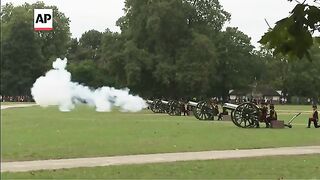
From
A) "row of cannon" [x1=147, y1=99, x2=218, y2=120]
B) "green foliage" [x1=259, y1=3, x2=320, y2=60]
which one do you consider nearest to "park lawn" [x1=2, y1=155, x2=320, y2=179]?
"green foliage" [x1=259, y1=3, x2=320, y2=60]

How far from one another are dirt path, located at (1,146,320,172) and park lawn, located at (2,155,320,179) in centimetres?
62

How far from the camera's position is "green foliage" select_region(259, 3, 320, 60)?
13.4 feet

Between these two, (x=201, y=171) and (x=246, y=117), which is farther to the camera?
(x=246, y=117)

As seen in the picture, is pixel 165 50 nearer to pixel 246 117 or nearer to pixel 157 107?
pixel 157 107

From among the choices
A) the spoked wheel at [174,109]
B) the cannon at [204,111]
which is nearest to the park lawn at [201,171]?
the cannon at [204,111]

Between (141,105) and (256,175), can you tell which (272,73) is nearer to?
(141,105)

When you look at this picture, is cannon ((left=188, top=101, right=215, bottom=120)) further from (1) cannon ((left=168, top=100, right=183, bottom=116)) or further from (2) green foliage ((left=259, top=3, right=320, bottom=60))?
(2) green foliage ((left=259, top=3, right=320, bottom=60))

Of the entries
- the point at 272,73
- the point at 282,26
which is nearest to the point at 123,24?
the point at 272,73

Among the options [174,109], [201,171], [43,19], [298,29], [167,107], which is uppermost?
[43,19]

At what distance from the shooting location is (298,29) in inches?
162

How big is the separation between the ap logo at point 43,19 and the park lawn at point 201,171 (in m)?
5.25

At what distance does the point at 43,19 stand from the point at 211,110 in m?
33.5

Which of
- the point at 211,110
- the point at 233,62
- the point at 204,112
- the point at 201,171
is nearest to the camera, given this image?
the point at 201,171

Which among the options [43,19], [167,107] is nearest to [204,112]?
[167,107]
